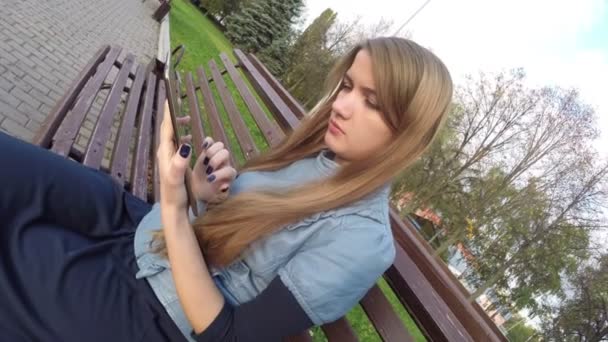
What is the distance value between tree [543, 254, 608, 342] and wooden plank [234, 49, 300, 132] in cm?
1261

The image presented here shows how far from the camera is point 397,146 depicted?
1.38 m

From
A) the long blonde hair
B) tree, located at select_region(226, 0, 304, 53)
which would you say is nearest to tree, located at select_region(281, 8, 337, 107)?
tree, located at select_region(226, 0, 304, 53)

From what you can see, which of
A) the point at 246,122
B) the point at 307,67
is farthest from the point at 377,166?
the point at 307,67

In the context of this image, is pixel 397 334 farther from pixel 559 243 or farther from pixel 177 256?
pixel 559 243

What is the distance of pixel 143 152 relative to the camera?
2.70 metres

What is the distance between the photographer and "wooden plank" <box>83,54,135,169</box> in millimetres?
2268

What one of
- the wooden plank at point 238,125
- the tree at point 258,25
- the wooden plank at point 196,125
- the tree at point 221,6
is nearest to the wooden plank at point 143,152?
the wooden plank at point 196,125

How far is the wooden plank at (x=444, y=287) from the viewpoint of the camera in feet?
4.69

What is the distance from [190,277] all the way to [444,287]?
0.97 metres

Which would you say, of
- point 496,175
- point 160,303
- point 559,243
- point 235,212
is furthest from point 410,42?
point 496,175

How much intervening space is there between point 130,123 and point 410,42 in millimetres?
2137

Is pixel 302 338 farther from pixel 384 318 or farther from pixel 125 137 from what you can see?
pixel 125 137

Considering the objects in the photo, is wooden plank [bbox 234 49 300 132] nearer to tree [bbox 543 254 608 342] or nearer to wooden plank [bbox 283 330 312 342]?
wooden plank [bbox 283 330 312 342]

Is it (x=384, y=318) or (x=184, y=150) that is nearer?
(x=184, y=150)
